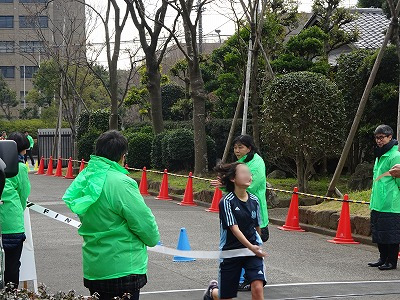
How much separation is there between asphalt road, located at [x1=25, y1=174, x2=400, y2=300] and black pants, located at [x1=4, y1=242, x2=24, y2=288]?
5.69ft

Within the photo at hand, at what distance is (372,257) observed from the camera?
12.1 meters

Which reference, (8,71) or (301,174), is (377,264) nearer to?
(301,174)

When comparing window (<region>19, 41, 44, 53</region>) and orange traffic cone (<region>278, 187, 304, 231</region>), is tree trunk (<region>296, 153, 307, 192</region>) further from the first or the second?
window (<region>19, 41, 44, 53</region>)

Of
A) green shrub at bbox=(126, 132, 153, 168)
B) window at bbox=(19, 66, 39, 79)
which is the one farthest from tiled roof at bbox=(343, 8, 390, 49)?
window at bbox=(19, 66, 39, 79)

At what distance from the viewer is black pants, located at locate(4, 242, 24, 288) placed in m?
7.38

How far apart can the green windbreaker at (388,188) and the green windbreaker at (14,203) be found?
5.08 metres

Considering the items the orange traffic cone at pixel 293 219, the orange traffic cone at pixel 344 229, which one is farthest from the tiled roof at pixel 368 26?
the orange traffic cone at pixel 344 229

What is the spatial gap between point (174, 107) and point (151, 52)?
6.45m

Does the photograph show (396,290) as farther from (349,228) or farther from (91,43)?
(91,43)

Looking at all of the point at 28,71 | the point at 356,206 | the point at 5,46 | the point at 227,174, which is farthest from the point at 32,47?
the point at 227,174

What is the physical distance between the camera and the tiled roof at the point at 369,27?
27.9 meters

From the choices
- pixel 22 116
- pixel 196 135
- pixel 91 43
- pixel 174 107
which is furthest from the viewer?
pixel 22 116

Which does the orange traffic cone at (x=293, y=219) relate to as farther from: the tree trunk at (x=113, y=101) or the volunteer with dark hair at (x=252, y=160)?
the tree trunk at (x=113, y=101)

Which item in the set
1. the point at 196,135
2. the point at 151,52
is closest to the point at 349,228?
the point at 196,135
